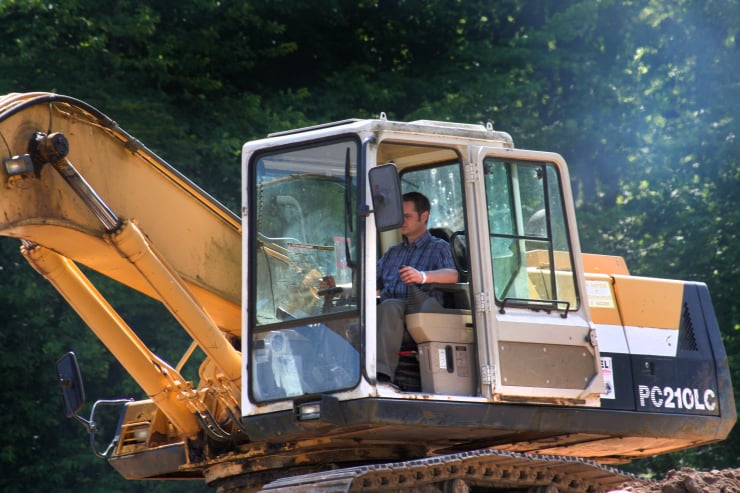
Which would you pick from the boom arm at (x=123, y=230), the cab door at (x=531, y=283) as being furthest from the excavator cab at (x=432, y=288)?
the boom arm at (x=123, y=230)

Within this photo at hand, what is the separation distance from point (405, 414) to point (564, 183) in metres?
1.88

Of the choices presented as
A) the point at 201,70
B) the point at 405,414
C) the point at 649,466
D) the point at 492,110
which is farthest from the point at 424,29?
the point at 405,414

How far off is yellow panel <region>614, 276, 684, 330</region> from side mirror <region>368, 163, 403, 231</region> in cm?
220

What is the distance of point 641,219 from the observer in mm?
18625

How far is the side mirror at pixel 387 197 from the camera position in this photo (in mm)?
7086

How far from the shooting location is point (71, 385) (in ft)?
28.0

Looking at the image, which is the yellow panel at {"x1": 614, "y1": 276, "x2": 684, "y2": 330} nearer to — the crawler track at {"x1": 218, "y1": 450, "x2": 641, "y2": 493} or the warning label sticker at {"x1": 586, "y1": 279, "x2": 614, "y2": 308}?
the warning label sticker at {"x1": 586, "y1": 279, "x2": 614, "y2": 308}

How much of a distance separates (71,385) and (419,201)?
2567 millimetres

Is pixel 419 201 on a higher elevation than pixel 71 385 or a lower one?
higher

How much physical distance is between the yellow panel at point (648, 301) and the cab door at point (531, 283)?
0.69 m

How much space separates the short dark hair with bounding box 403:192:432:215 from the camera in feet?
27.0

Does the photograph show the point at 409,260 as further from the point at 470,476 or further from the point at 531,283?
the point at 470,476

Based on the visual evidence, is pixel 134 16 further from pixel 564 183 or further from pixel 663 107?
pixel 564 183

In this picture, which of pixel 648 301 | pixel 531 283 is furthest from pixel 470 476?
pixel 648 301
